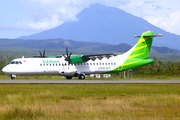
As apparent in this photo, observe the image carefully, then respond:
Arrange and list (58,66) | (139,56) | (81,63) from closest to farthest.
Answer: (58,66), (81,63), (139,56)

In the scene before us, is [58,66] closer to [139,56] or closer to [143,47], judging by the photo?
[139,56]

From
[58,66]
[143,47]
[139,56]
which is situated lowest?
[58,66]

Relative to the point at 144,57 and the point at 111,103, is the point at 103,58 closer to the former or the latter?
the point at 144,57

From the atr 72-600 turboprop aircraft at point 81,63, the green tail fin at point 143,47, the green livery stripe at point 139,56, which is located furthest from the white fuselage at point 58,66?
the green tail fin at point 143,47

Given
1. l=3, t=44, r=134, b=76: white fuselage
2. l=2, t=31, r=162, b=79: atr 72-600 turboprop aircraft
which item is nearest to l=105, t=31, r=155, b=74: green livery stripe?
l=2, t=31, r=162, b=79: atr 72-600 turboprop aircraft

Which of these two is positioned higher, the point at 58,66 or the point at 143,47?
the point at 143,47

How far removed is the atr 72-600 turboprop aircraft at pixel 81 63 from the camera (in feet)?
143

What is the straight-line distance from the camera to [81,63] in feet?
154

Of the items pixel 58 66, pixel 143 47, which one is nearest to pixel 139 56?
pixel 143 47

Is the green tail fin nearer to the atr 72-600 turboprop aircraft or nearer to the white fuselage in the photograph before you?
the atr 72-600 turboprop aircraft

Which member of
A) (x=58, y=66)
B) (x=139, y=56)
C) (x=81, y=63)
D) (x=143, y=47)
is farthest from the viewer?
(x=143, y=47)

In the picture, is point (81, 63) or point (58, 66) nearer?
point (58, 66)

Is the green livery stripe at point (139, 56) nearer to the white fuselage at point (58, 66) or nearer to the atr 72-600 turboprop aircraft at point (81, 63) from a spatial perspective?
the atr 72-600 turboprop aircraft at point (81, 63)

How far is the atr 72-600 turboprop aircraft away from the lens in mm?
43503
